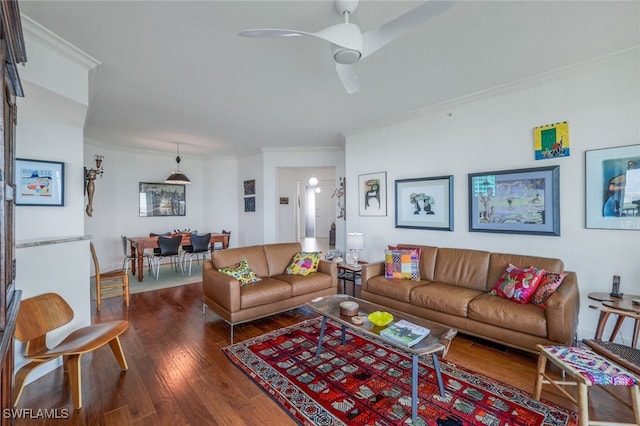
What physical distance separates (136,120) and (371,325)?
4.36 m

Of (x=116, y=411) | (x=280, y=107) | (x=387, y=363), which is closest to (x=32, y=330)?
(x=116, y=411)

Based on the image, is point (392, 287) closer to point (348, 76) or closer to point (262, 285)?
point (262, 285)

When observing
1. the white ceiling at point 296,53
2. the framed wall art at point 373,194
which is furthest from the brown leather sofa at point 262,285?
the white ceiling at point 296,53

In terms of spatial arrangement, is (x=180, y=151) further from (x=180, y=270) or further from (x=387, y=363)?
(x=387, y=363)

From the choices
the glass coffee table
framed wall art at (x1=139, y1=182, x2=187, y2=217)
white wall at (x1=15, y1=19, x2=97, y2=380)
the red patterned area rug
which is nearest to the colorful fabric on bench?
the red patterned area rug

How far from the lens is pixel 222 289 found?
2967 mm

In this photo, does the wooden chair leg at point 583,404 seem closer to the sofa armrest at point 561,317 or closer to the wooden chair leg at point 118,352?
the sofa armrest at point 561,317

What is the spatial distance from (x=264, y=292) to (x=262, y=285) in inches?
5.2

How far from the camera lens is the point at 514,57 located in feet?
8.32

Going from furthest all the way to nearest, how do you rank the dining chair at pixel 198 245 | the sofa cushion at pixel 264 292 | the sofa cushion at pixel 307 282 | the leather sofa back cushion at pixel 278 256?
the dining chair at pixel 198 245 < the leather sofa back cushion at pixel 278 256 < the sofa cushion at pixel 307 282 < the sofa cushion at pixel 264 292

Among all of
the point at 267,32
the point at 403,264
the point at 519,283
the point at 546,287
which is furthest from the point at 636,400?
the point at 267,32

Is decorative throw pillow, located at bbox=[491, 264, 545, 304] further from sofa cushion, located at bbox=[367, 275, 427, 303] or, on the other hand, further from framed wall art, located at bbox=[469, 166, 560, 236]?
sofa cushion, located at bbox=[367, 275, 427, 303]

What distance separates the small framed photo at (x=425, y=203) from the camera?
370cm

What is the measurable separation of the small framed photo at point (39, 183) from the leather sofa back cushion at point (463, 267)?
13.5 ft
